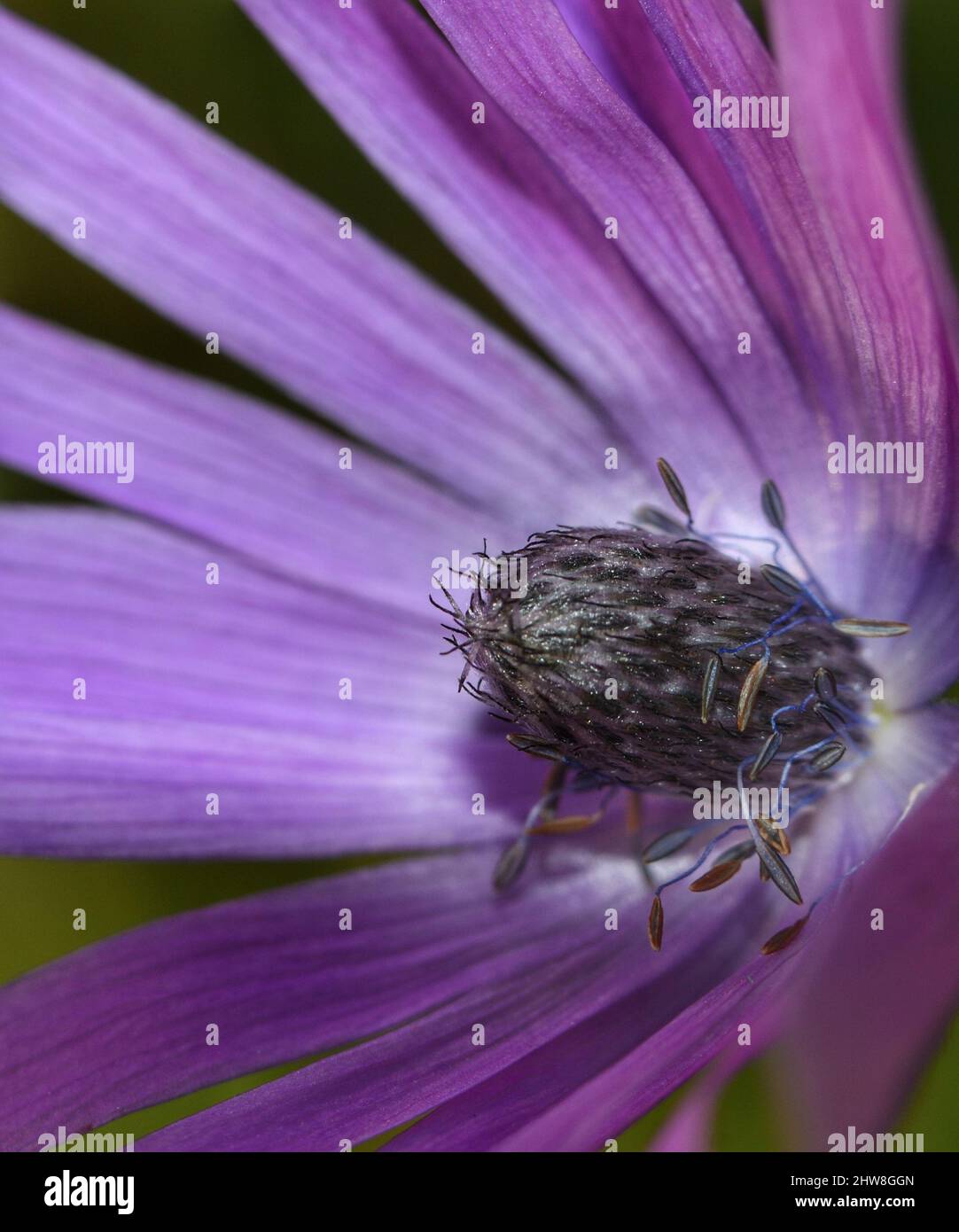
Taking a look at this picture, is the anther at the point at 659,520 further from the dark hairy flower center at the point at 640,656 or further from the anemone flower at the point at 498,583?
the dark hairy flower center at the point at 640,656

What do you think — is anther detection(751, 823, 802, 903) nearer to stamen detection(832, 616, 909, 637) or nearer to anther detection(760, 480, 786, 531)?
stamen detection(832, 616, 909, 637)

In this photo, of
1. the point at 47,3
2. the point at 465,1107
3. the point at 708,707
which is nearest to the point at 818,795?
the point at 708,707

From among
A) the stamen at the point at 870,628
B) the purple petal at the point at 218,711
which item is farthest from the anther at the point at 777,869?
the purple petal at the point at 218,711

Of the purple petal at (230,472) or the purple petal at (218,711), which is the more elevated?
the purple petal at (230,472)

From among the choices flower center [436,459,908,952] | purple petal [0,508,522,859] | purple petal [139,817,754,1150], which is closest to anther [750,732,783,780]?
flower center [436,459,908,952]

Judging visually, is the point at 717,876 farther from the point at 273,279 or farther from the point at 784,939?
the point at 273,279
